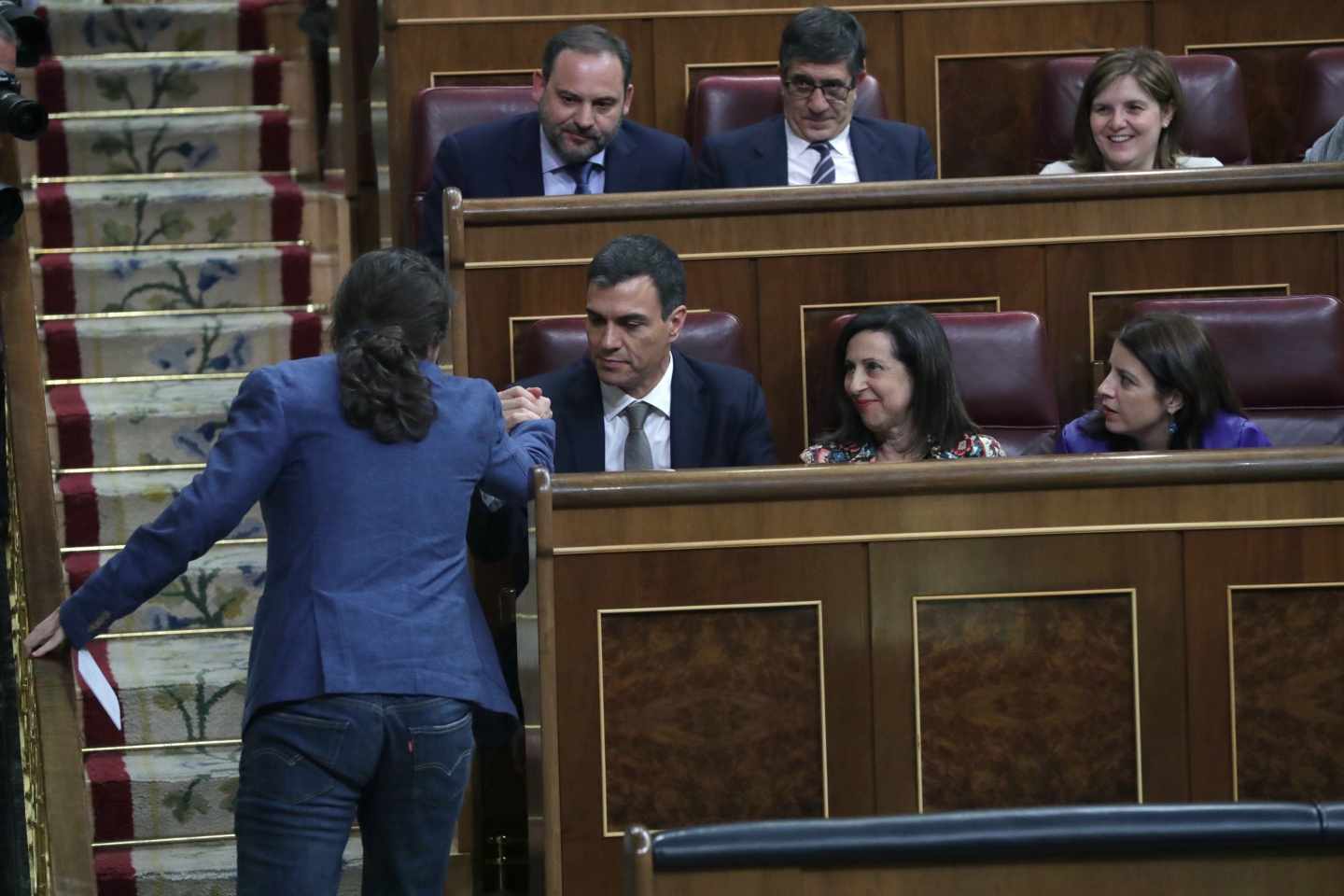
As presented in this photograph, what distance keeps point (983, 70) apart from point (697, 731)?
1.35 metres

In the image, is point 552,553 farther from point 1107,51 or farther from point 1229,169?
point 1107,51

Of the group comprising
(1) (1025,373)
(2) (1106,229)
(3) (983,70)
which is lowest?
(1) (1025,373)

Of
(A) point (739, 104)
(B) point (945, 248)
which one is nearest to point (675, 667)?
(B) point (945, 248)

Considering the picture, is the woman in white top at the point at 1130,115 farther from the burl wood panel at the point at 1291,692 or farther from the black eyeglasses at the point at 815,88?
the burl wood panel at the point at 1291,692

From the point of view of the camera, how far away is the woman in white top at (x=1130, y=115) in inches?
89.4

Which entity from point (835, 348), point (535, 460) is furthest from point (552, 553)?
point (835, 348)

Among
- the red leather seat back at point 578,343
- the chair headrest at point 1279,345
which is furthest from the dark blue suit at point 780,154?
the chair headrest at point 1279,345

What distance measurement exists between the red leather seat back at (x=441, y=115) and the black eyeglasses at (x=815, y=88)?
0.32 meters

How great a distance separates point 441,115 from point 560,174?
22 centimetres

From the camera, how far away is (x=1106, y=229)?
2.08m

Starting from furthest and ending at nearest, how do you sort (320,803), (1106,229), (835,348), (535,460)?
1. (1106,229)
2. (835,348)
3. (535,460)
4. (320,803)

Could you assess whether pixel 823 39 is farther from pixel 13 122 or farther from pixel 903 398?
pixel 13 122

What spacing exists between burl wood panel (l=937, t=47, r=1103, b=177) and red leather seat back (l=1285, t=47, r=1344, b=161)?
26 cm

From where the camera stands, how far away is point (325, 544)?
4.62 ft
